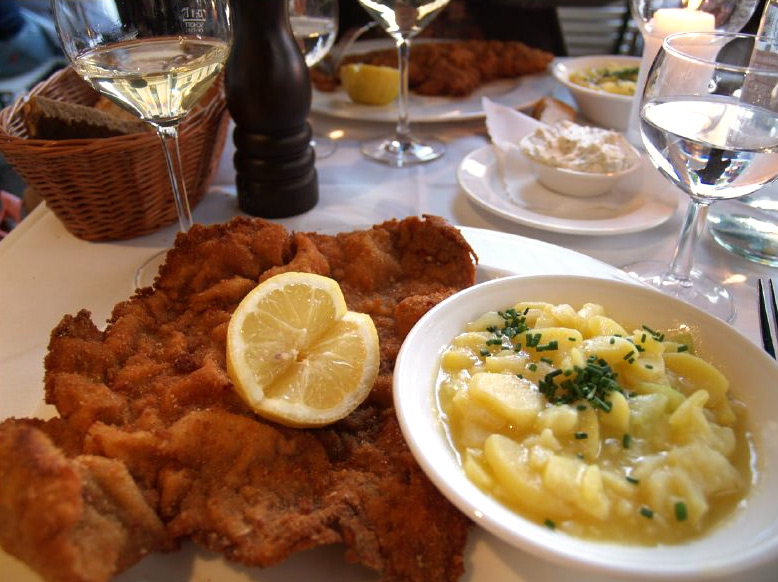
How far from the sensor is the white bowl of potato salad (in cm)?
116

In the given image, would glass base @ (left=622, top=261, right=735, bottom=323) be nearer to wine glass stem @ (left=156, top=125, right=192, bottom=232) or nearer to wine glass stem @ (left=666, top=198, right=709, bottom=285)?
wine glass stem @ (left=666, top=198, right=709, bottom=285)

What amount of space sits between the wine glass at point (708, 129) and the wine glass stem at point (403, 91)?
4.49 ft

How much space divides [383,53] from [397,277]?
265 centimetres

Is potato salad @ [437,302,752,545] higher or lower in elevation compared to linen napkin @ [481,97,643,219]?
higher

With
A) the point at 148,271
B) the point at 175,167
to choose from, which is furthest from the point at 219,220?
the point at 148,271

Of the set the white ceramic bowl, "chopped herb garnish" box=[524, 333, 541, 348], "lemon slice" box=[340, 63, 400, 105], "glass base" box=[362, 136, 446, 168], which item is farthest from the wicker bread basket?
the white ceramic bowl

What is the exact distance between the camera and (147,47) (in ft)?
6.43

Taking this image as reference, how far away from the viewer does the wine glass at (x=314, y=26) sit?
325 centimetres

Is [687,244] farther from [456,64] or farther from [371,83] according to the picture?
[456,64]

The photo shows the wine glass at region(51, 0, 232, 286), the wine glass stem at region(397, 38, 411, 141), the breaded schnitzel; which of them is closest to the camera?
the breaded schnitzel

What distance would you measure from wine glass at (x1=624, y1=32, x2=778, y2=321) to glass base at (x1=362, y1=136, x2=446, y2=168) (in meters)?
1.32

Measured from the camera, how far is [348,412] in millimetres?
1473

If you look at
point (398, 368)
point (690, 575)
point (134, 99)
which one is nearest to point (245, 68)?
point (134, 99)

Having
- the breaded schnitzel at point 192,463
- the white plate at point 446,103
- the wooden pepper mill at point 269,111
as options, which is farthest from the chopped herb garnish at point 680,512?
the white plate at point 446,103
